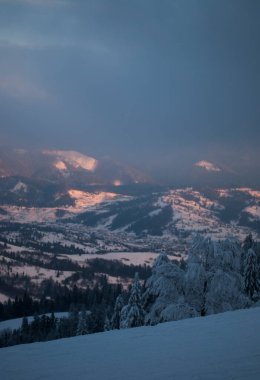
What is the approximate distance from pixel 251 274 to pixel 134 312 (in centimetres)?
1574

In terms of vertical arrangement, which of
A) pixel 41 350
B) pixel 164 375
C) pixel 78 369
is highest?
pixel 164 375

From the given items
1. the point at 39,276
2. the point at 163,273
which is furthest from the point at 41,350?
the point at 39,276

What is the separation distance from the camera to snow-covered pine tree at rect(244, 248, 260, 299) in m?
36.7

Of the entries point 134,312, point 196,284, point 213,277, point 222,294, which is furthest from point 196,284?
point 134,312

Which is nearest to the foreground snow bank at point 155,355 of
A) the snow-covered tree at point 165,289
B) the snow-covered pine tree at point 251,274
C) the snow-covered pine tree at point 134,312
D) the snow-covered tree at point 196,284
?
the snow-covered tree at point 196,284

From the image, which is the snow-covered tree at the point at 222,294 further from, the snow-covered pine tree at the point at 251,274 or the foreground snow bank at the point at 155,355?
the foreground snow bank at the point at 155,355

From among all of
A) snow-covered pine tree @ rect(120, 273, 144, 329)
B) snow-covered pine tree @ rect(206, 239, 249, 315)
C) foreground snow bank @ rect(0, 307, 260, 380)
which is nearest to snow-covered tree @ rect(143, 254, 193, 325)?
snow-covered pine tree @ rect(206, 239, 249, 315)

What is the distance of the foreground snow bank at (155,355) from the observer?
41.4 feet

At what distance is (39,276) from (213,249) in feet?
597

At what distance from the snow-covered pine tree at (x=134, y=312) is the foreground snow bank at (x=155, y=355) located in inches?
997

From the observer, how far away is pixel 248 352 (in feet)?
44.7

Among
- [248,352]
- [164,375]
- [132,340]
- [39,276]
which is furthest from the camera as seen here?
[39,276]

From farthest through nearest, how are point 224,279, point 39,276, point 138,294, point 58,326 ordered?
point 39,276 < point 58,326 < point 138,294 < point 224,279

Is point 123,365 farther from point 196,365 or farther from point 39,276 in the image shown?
point 39,276
